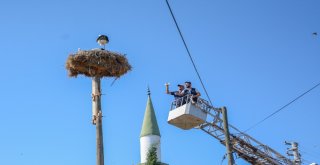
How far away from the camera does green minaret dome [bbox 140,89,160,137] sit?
135ft

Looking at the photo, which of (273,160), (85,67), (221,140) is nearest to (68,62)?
(85,67)

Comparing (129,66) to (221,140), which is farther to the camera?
(221,140)

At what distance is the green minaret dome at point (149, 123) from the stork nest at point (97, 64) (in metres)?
20.1

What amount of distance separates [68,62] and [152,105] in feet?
71.3

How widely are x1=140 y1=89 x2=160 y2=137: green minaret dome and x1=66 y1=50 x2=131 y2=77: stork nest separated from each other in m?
20.1

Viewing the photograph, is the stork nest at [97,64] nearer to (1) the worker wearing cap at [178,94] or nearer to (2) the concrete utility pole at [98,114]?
(2) the concrete utility pole at [98,114]

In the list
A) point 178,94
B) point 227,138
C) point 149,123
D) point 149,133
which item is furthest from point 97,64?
point 149,123

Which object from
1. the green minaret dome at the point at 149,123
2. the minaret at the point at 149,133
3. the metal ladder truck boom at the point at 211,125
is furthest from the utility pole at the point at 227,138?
the green minaret dome at the point at 149,123

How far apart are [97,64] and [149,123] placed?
2161 centimetres

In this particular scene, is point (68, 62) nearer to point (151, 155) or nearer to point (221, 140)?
point (221, 140)

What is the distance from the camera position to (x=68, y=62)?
21.0m

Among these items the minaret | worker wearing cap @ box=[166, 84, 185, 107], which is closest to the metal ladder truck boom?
worker wearing cap @ box=[166, 84, 185, 107]

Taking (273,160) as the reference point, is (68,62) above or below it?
above

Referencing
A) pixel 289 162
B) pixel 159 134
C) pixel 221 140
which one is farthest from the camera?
pixel 159 134
